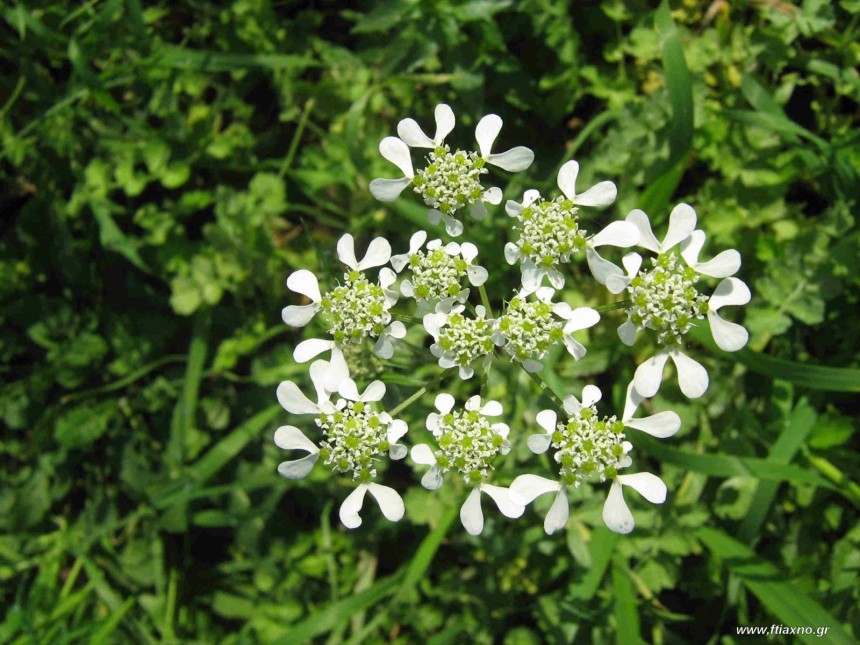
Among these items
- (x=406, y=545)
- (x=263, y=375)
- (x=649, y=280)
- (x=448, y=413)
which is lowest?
(x=406, y=545)

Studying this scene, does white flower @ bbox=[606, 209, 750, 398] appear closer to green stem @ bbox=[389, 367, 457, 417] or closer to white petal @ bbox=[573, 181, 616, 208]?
white petal @ bbox=[573, 181, 616, 208]

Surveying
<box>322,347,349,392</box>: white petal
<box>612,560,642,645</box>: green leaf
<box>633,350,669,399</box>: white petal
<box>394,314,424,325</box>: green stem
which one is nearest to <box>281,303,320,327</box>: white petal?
<box>322,347,349,392</box>: white petal

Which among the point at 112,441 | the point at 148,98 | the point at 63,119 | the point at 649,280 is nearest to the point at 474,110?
the point at 649,280

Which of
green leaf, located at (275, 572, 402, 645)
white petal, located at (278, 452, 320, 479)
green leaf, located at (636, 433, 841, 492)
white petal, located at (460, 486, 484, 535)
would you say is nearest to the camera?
white petal, located at (460, 486, 484, 535)

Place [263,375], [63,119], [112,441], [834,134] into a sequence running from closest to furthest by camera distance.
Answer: [834,134] → [263,375] → [63,119] → [112,441]

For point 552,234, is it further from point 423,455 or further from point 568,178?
point 423,455

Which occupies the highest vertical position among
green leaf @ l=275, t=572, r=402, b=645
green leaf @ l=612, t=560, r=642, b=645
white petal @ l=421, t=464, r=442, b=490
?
white petal @ l=421, t=464, r=442, b=490

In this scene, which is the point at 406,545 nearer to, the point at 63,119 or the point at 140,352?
the point at 140,352
